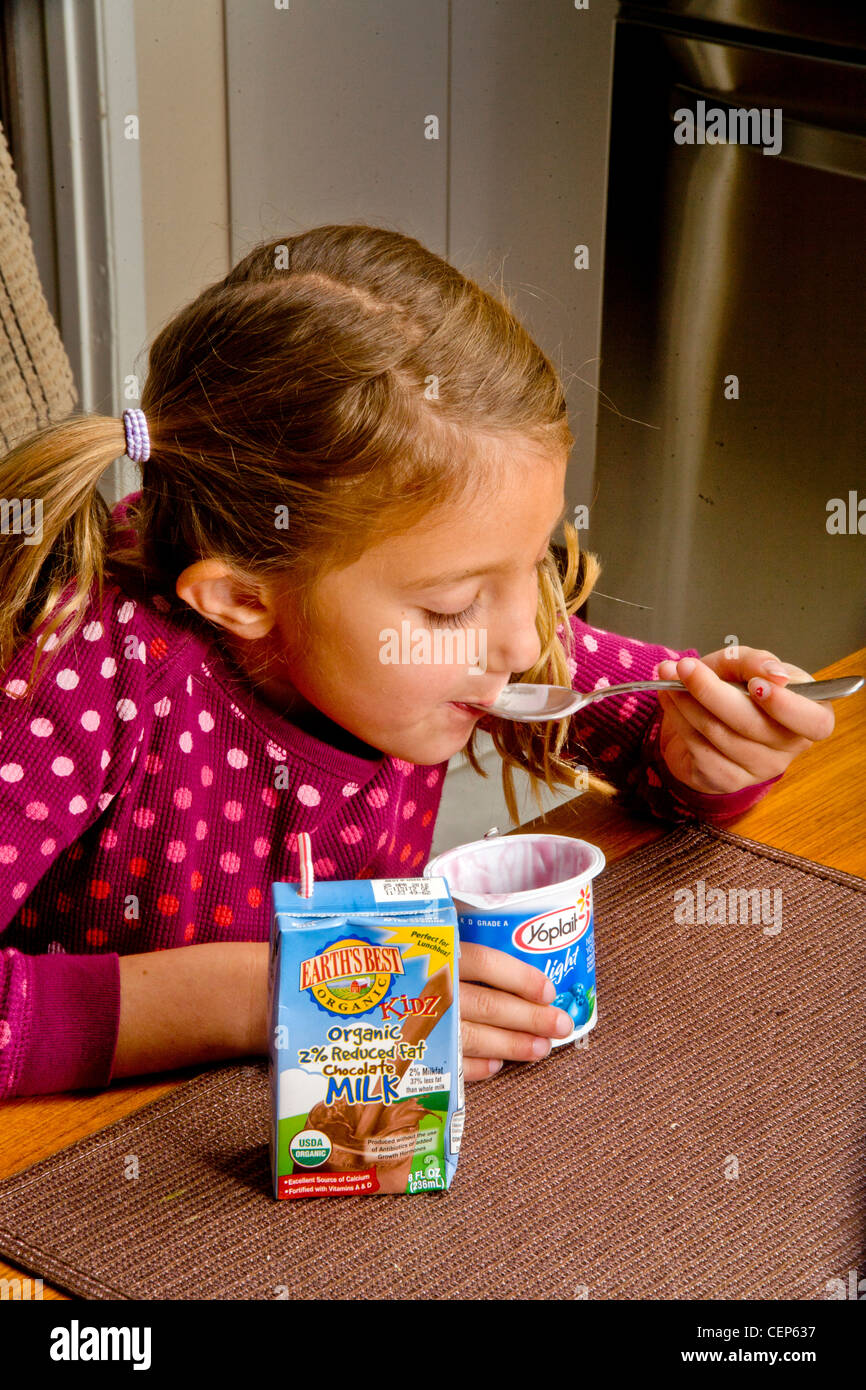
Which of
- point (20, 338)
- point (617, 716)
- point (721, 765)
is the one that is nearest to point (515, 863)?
point (721, 765)

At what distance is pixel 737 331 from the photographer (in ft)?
7.16

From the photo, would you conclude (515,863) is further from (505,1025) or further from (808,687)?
(808,687)

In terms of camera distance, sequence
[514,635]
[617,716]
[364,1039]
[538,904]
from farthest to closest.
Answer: [617,716] → [514,635] → [538,904] → [364,1039]

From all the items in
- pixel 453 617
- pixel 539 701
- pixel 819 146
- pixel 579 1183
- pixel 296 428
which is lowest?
pixel 579 1183

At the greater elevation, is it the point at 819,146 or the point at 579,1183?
the point at 819,146

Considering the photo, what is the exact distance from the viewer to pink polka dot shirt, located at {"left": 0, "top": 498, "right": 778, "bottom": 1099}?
33.4 inches

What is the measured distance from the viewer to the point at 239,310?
882mm

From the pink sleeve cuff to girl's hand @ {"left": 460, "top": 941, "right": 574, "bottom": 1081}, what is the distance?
0.64 ft

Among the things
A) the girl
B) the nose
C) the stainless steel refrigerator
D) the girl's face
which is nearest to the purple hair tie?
the girl

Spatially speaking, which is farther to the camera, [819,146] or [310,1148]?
[819,146]

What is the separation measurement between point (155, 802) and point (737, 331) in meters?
1.54

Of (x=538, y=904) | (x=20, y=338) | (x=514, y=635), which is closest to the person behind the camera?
(x=538, y=904)

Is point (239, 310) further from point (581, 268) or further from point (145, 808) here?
point (581, 268)

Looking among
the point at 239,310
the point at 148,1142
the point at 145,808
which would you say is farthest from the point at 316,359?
the point at 148,1142
